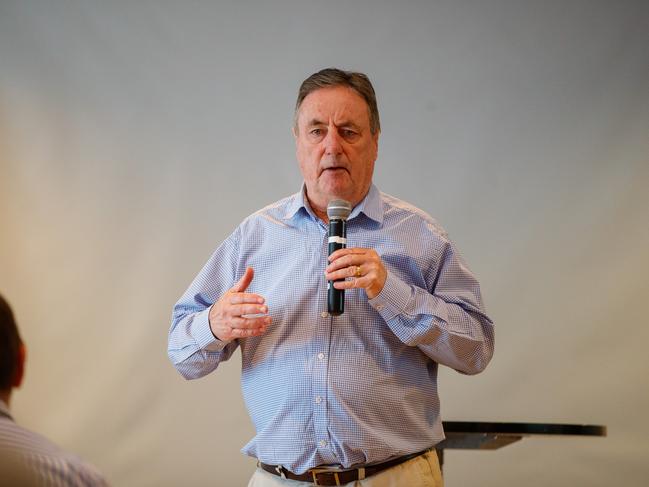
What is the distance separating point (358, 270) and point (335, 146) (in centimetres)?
50

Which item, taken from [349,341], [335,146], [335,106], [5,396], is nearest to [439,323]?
[349,341]

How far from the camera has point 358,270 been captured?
205cm

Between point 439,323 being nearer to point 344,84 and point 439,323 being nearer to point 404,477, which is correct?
point 404,477

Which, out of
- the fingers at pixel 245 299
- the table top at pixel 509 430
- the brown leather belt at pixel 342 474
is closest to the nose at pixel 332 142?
the fingers at pixel 245 299

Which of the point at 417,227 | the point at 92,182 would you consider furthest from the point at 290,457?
the point at 92,182

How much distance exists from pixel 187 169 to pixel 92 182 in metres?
0.52

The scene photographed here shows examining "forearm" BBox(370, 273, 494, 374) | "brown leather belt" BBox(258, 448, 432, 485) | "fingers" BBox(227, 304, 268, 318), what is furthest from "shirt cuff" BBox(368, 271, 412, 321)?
"brown leather belt" BBox(258, 448, 432, 485)

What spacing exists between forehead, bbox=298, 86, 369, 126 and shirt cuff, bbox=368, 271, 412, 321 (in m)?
0.58

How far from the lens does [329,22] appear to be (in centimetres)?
431

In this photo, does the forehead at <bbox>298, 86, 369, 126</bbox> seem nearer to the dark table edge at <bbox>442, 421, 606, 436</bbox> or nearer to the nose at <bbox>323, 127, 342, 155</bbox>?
the nose at <bbox>323, 127, 342, 155</bbox>

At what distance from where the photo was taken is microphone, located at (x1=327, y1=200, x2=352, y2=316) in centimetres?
203

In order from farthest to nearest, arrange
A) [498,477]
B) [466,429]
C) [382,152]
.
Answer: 1. [382,152]
2. [498,477]
3. [466,429]

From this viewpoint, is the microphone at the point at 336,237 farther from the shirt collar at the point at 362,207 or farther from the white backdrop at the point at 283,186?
the white backdrop at the point at 283,186

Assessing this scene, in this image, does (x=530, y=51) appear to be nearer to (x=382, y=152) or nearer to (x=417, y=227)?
(x=382, y=152)
